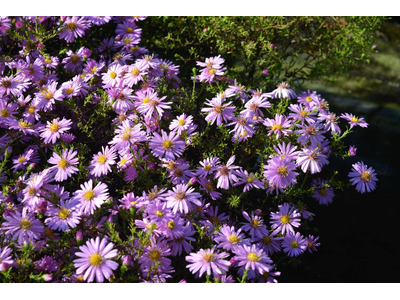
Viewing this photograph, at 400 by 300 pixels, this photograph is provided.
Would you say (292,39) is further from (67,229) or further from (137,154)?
(67,229)

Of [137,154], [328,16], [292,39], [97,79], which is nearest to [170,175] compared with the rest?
[137,154]

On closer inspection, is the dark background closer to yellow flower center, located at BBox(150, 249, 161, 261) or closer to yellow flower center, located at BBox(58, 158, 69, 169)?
yellow flower center, located at BBox(150, 249, 161, 261)

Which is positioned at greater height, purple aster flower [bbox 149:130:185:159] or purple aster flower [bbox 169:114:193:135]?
purple aster flower [bbox 169:114:193:135]

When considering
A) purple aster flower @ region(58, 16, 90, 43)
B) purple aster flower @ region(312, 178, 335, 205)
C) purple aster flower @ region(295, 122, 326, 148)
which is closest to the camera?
purple aster flower @ region(295, 122, 326, 148)

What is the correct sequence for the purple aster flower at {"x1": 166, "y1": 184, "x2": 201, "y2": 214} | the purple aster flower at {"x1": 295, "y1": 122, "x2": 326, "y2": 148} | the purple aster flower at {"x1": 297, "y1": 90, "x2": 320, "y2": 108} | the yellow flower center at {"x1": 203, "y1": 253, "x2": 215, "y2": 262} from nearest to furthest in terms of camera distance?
the yellow flower center at {"x1": 203, "y1": 253, "x2": 215, "y2": 262} < the purple aster flower at {"x1": 166, "y1": 184, "x2": 201, "y2": 214} < the purple aster flower at {"x1": 295, "y1": 122, "x2": 326, "y2": 148} < the purple aster flower at {"x1": 297, "y1": 90, "x2": 320, "y2": 108}

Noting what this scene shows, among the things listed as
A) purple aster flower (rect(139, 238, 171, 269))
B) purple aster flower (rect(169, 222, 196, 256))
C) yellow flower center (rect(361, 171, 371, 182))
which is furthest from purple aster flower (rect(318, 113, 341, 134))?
purple aster flower (rect(139, 238, 171, 269))

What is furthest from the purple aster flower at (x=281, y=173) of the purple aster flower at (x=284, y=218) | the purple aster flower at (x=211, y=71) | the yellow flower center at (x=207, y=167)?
the purple aster flower at (x=211, y=71)
